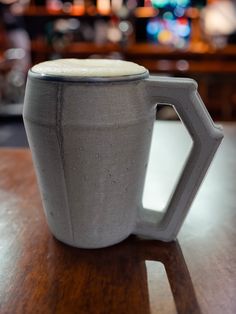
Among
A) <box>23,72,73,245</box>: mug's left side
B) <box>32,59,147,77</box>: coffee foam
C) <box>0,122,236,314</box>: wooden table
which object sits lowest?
<box>0,122,236,314</box>: wooden table

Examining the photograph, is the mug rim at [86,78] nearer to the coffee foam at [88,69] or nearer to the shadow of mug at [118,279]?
the coffee foam at [88,69]

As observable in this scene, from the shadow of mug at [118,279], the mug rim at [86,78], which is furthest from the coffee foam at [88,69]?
the shadow of mug at [118,279]

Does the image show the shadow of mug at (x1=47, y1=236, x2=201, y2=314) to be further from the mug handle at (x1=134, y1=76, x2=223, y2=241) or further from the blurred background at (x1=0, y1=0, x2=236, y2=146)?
the blurred background at (x1=0, y1=0, x2=236, y2=146)

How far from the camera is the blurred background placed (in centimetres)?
384

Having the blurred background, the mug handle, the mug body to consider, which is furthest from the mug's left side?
the blurred background

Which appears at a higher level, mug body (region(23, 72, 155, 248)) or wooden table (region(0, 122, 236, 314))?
mug body (region(23, 72, 155, 248))

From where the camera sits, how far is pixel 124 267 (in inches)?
18.5

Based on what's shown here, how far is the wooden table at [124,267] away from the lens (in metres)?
0.41

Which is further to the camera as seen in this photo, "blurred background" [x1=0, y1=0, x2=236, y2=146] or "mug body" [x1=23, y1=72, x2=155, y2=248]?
"blurred background" [x1=0, y1=0, x2=236, y2=146]

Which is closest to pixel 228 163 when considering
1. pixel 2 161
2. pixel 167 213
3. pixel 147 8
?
pixel 167 213

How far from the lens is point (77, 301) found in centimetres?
41

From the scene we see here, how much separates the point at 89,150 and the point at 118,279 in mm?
140

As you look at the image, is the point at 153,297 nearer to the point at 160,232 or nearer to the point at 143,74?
the point at 160,232

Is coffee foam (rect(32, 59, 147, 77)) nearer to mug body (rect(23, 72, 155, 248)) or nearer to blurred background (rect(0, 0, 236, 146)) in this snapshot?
mug body (rect(23, 72, 155, 248))
